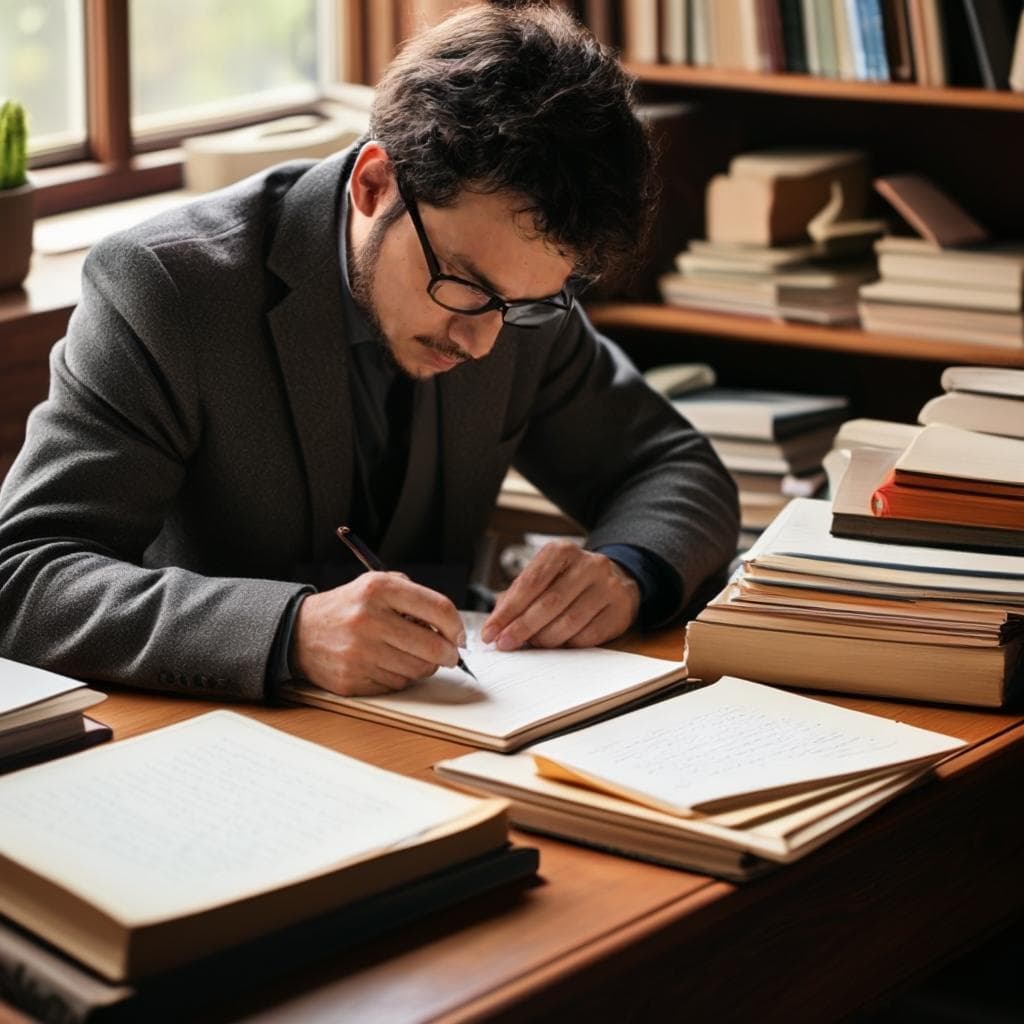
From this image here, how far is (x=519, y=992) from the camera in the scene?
111 cm

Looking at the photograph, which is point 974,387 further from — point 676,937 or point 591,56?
point 676,937

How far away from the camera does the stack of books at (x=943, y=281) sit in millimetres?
2660

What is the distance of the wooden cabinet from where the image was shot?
109 inches

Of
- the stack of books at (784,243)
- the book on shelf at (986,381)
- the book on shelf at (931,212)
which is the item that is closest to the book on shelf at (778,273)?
the stack of books at (784,243)

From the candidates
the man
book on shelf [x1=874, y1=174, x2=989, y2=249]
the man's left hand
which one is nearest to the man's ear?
Result: the man

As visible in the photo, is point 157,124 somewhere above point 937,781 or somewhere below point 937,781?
above

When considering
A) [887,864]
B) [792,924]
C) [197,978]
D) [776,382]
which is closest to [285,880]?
[197,978]

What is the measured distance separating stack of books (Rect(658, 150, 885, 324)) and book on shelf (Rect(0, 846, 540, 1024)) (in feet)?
5.94

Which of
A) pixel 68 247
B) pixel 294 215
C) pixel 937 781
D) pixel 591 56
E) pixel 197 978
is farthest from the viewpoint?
pixel 68 247

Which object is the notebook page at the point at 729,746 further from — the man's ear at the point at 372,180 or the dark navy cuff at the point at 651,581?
the man's ear at the point at 372,180

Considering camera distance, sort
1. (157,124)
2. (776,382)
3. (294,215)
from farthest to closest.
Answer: (776,382)
(157,124)
(294,215)

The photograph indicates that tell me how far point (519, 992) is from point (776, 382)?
7.10ft

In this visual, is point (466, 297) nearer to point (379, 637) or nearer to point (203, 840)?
point (379, 637)

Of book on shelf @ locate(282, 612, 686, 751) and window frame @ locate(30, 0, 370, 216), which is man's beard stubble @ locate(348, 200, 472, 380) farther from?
window frame @ locate(30, 0, 370, 216)
